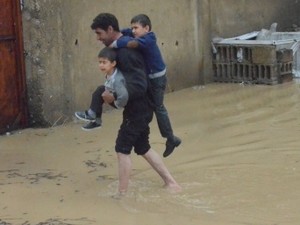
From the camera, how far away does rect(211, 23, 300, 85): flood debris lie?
10.9m

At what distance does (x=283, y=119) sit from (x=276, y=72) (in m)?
2.48

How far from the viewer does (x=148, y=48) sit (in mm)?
5645

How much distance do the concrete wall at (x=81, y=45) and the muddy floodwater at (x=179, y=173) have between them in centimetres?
41

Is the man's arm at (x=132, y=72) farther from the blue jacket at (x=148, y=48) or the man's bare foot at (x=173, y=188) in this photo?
the man's bare foot at (x=173, y=188)

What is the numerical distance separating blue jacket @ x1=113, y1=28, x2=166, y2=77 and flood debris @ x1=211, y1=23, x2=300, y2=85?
5342 mm

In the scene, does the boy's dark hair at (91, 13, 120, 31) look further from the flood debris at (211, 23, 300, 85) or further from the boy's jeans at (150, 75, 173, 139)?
the flood debris at (211, 23, 300, 85)

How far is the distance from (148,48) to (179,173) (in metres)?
1.41

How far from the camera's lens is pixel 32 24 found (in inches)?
327

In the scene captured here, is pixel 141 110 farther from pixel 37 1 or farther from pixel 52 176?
pixel 37 1

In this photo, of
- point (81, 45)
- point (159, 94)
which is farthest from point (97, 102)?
point (81, 45)

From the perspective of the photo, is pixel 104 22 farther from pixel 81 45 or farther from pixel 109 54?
pixel 81 45

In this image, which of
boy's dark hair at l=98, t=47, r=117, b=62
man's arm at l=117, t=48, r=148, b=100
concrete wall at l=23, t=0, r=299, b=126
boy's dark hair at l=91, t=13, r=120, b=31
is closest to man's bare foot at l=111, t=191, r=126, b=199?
man's arm at l=117, t=48, r=148, b=100

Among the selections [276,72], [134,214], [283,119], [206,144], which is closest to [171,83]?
[276,72]

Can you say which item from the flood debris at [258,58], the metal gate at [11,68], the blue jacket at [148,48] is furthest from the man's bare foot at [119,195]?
the flood debris at [258,58]
